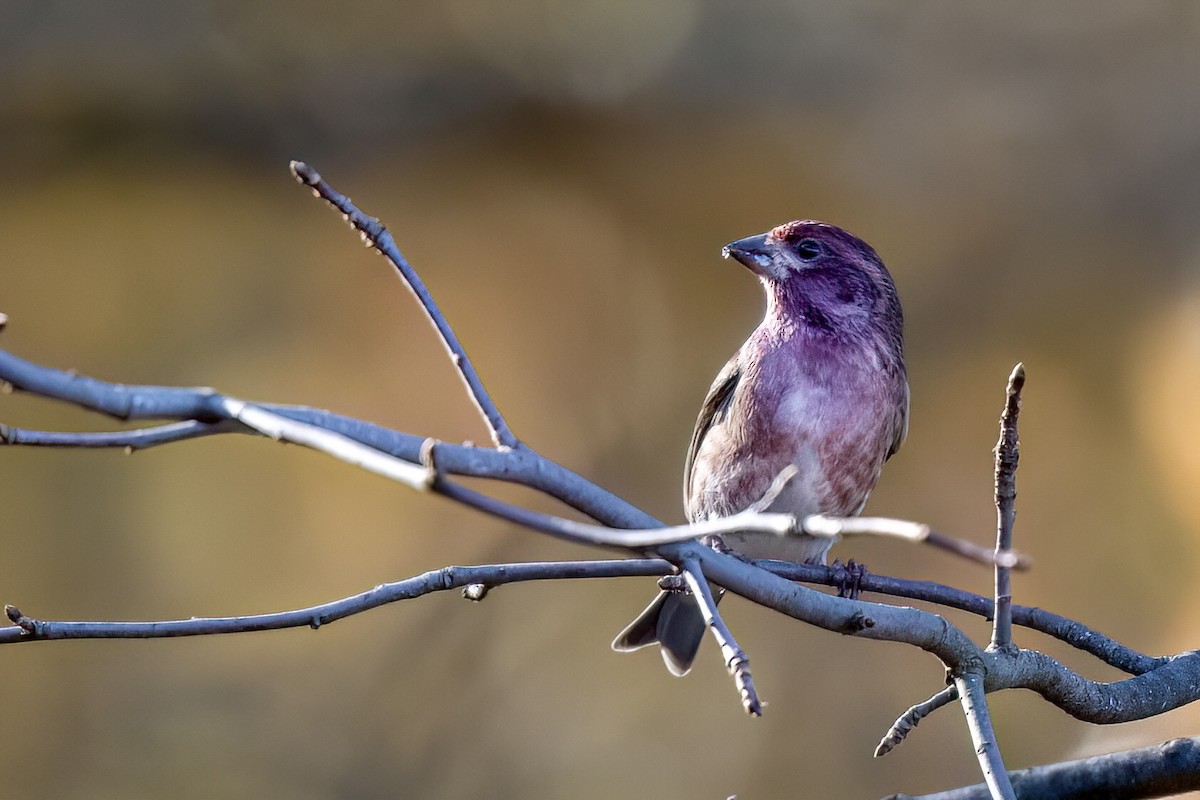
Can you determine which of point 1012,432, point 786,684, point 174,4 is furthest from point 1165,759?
point 174,4

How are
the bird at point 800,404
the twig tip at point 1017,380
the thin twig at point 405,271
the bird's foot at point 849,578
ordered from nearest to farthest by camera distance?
1. the twig tip at point 1017,380
2. the thin twig at point 405,271
3. the bird's foot at point 849,578
4. the bird at point 800,404

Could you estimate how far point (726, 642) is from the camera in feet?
5.99

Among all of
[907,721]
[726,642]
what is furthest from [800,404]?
[726,642]

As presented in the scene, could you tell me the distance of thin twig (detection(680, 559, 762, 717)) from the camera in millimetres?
1682

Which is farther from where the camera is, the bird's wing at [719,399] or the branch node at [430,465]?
the bird's wing at [719,399]

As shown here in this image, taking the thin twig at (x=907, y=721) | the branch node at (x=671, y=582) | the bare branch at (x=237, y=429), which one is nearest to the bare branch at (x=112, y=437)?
the bare branch at (x=237, y=429)

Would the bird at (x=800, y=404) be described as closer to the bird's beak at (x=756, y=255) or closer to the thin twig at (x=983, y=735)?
the bird's beak at (x=756, y=255)

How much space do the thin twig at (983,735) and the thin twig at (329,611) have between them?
0.62 metres

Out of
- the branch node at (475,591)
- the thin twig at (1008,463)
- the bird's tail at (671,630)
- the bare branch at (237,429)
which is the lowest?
the bare branch at (237,429)

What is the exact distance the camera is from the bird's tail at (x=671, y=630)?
3.93 m

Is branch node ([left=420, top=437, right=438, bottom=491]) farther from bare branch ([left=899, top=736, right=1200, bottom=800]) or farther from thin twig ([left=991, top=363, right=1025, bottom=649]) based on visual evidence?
bare branch ([left=899, top=736, right=1200, bottom=800])

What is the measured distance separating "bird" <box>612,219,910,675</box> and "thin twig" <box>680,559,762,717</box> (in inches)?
72.2

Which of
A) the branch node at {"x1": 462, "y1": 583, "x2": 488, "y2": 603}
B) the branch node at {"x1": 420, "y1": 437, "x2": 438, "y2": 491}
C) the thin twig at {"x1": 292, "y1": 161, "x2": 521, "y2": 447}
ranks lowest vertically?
the branch node at {"x1": 420, "y1": 437, "x2": 438, "y2": 491}

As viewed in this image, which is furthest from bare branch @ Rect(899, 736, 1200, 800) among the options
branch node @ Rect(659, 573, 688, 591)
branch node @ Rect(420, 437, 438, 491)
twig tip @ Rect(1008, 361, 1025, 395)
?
branch node @ Rect(420, 437, 438, 491)
